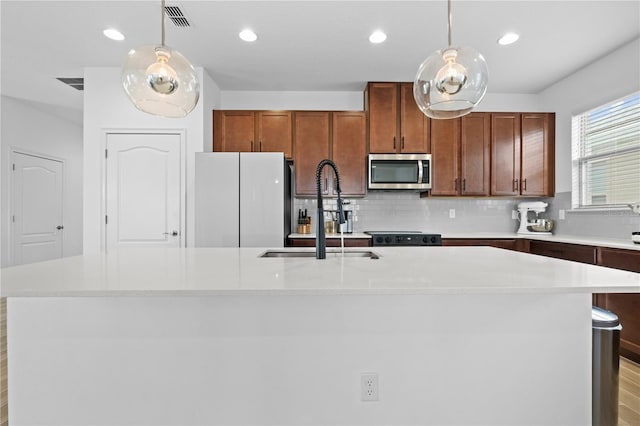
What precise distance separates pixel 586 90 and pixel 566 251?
67.2 inches

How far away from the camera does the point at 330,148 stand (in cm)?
392

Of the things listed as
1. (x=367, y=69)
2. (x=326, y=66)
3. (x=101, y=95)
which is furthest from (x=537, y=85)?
(x=101, y=95)

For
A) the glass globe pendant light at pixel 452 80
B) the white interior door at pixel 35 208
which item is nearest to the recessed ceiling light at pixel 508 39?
the glass globe pendant light at pixel 452 80

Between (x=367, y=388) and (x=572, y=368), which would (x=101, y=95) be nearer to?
(x=367, y=388)

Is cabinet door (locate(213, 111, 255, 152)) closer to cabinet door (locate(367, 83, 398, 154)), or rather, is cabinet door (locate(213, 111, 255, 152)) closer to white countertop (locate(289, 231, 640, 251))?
white countertop (locate(289, 231, 640, 251))

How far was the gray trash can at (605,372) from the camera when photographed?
1.57m

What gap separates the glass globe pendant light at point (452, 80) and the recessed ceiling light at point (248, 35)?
5.84 feet

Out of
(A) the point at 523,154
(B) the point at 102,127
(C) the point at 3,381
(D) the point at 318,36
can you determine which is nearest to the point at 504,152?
(A) the point at 523,154

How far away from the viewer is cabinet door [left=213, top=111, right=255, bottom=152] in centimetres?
388

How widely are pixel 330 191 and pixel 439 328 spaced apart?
2.61m

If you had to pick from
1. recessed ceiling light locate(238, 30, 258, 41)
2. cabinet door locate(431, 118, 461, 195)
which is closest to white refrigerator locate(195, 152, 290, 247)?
recessed ceiling light locate(238, 30, 258, 41)

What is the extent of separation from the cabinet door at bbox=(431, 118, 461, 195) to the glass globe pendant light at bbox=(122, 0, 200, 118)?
2.91 metres

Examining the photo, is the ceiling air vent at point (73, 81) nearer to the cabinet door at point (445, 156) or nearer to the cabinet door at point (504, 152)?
the cabinet door at point (445, 156)

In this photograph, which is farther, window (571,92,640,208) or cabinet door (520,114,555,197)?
cabinet door (520,114,555,197)
